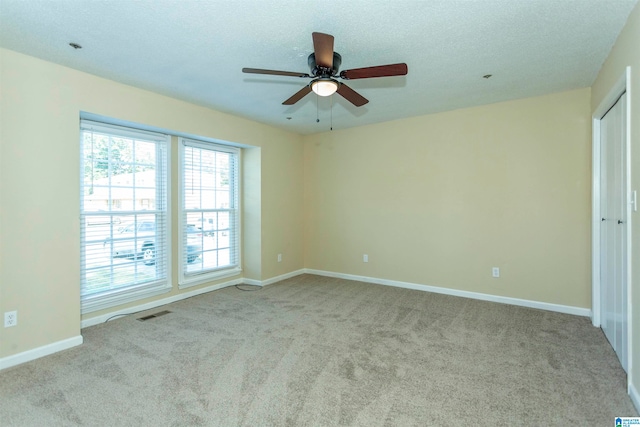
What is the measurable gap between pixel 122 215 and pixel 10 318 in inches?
54.6

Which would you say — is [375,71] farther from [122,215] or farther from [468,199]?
[122,215]

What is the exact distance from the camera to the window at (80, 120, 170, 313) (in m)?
3.40

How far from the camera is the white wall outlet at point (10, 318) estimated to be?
2582 mm

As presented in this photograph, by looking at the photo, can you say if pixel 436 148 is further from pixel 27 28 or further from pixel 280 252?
pixel 27 28

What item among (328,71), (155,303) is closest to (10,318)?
(155,303)

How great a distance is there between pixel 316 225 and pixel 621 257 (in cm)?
408

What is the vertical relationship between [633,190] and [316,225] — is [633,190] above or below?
above

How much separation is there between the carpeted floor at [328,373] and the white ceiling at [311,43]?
2.53 metres

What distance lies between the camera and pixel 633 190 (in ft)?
6.93

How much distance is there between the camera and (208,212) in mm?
4695

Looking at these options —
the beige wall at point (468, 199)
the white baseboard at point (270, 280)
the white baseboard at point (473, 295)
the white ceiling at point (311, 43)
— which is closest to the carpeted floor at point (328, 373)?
the white baseboard at point (473, 295)

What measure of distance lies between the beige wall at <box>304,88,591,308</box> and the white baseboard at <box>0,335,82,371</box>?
11.9 ft

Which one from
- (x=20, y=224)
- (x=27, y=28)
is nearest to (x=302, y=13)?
(x=27, y=28)

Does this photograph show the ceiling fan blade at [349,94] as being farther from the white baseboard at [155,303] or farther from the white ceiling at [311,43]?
the white baseboard at [155,303]
